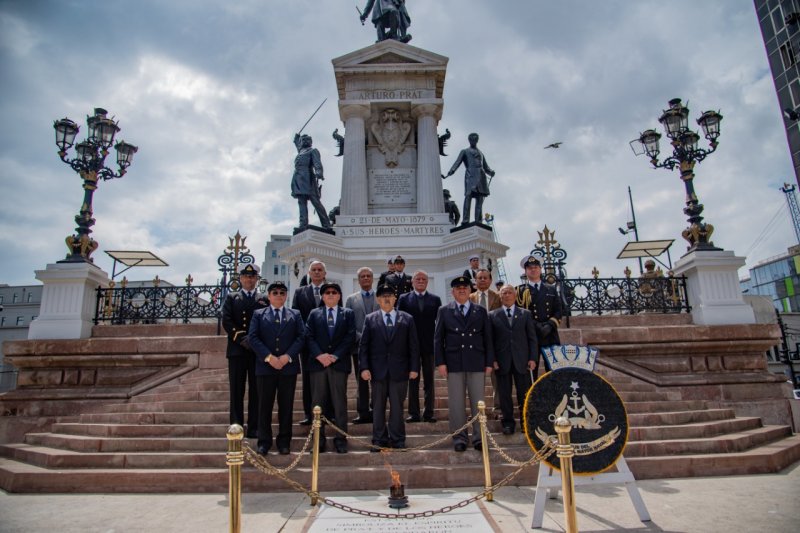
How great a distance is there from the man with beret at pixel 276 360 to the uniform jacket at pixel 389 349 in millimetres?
875

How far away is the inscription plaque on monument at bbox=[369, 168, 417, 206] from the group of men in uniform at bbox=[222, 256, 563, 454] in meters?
10.1

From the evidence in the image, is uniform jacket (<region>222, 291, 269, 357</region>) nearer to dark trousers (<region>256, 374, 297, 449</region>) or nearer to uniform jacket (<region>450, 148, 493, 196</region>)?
dark trousers (<region>256, 374, 297, 449</region>)

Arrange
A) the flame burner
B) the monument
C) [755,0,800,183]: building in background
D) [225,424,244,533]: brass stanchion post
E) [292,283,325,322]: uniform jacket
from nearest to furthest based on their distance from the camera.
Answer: [225,424,244,533]: brass stanchion post < the flame burner < [292,283,325,322]: uniform jacket < the monument < [755,0,800,183]: building in background

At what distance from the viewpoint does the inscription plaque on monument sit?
1675cm

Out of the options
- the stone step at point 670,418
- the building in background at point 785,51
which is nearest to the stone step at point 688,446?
the stone step at point 670,418

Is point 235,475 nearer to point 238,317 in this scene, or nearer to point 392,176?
point 238,317

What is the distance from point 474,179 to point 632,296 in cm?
621

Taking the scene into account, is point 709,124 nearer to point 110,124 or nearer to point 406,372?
point 406,372

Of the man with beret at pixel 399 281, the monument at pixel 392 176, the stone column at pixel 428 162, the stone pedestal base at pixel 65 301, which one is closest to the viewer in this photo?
the man with beret at pixel 399 281

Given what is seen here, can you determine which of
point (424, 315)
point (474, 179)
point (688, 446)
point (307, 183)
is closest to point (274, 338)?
point (424, 315)

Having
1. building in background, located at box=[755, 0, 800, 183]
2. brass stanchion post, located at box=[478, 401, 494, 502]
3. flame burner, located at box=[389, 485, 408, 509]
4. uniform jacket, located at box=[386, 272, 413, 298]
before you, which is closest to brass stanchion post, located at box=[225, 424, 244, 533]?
flame burner, located at box=[389, 485, 408, 509]

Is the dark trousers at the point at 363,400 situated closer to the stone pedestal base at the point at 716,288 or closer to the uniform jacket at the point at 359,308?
the uniform jacket at the point at 359,308

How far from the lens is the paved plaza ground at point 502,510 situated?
422 cm

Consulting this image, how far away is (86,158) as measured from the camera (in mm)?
10906
